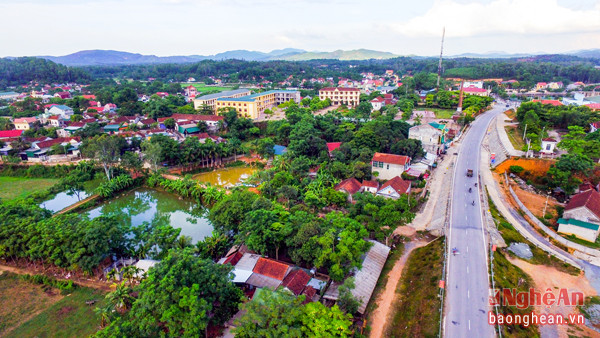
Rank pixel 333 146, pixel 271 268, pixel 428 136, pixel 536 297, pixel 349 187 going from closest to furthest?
pixel 536 297
pixel 271 268
pixel 349 187
pixel 428 136
pixel 333 146

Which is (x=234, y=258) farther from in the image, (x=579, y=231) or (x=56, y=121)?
(x=56, y=121)

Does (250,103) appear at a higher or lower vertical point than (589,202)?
higher

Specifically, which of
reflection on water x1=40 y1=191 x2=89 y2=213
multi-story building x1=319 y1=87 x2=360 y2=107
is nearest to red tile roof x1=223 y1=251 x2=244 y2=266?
reflection on water x1=40 y1=191 x2=89 y2=213

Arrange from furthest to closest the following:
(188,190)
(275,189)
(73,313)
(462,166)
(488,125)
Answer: (488,125) < (462,166) < (188,190) < (275,189) < (73,313)

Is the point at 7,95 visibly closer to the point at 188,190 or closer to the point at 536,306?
the point at 188,190

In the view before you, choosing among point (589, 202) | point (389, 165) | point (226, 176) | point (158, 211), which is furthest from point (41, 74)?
point (589, 202)

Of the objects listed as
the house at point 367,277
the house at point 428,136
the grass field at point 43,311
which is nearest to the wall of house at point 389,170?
the house at point 428,136

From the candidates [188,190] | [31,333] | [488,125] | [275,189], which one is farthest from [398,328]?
[488,125]
